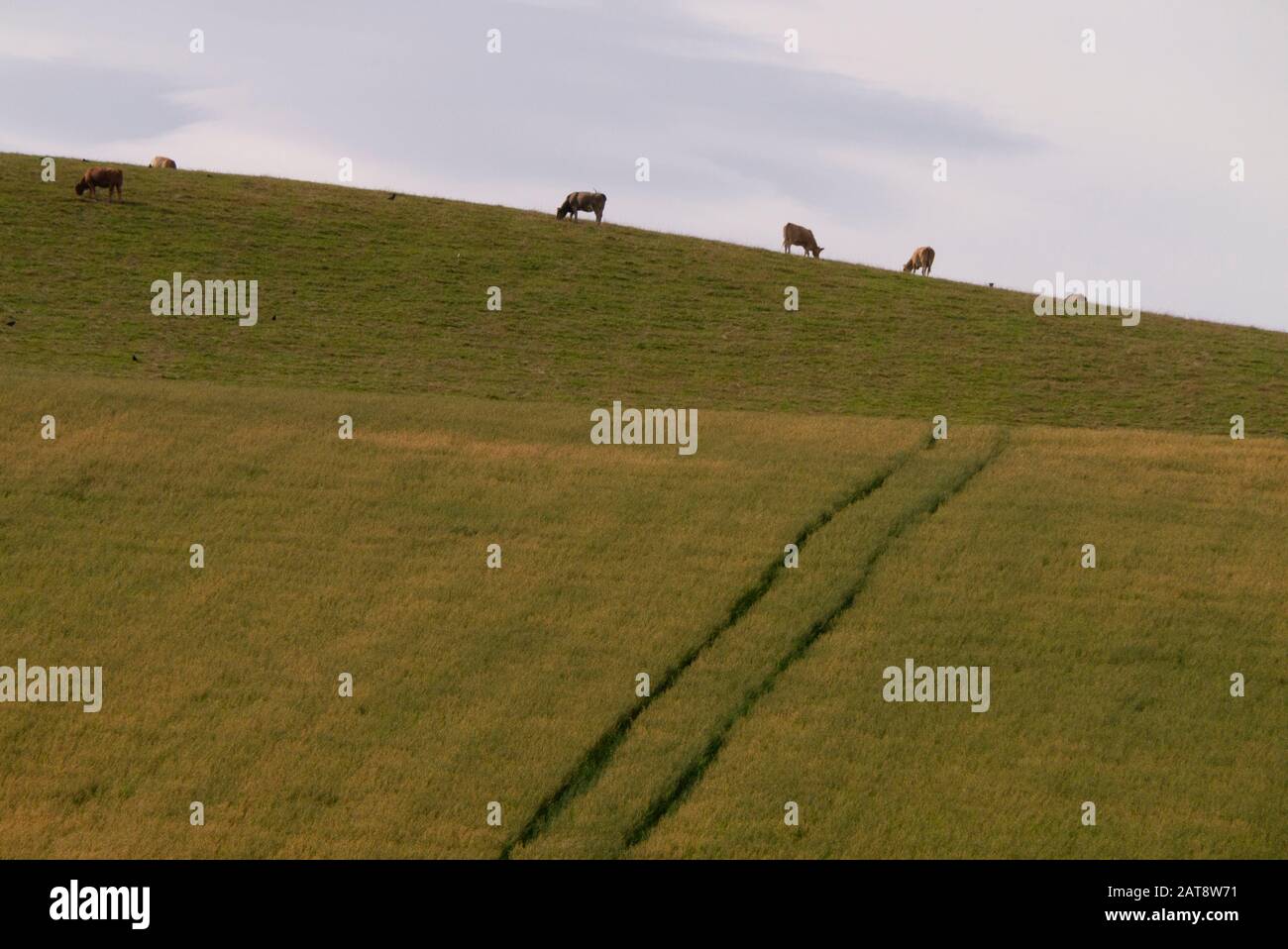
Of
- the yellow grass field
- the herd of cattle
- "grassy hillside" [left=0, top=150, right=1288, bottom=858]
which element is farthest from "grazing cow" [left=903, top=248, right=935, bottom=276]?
the yellow grass field

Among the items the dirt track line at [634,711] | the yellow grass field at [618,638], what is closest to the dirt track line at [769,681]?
the yellow grass field at [618,638]

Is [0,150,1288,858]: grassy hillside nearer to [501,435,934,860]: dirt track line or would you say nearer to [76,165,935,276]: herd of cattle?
[501,435,934,860]: dirt track line

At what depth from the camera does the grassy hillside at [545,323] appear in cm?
4144

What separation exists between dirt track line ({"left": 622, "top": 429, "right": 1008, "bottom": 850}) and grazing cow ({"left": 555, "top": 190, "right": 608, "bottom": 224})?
3346 cm

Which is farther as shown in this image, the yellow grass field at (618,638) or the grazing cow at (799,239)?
the grazing cow at (799,239)

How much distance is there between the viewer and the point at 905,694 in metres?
22.8

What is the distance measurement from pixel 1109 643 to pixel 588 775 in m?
9.17

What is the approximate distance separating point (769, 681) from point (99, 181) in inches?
1724

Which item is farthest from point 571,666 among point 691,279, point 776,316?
point 691,279

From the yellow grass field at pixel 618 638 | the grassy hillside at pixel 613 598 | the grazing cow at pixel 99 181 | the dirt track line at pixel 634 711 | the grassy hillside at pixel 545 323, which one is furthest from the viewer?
the grazing cow at pixel 99 181

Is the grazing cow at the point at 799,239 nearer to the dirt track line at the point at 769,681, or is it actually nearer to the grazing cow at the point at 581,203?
the grazing cow at the point at 581,203

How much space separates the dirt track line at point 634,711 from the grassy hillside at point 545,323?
12.3 metres

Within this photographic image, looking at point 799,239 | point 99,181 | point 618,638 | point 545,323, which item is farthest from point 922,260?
point 618,638
